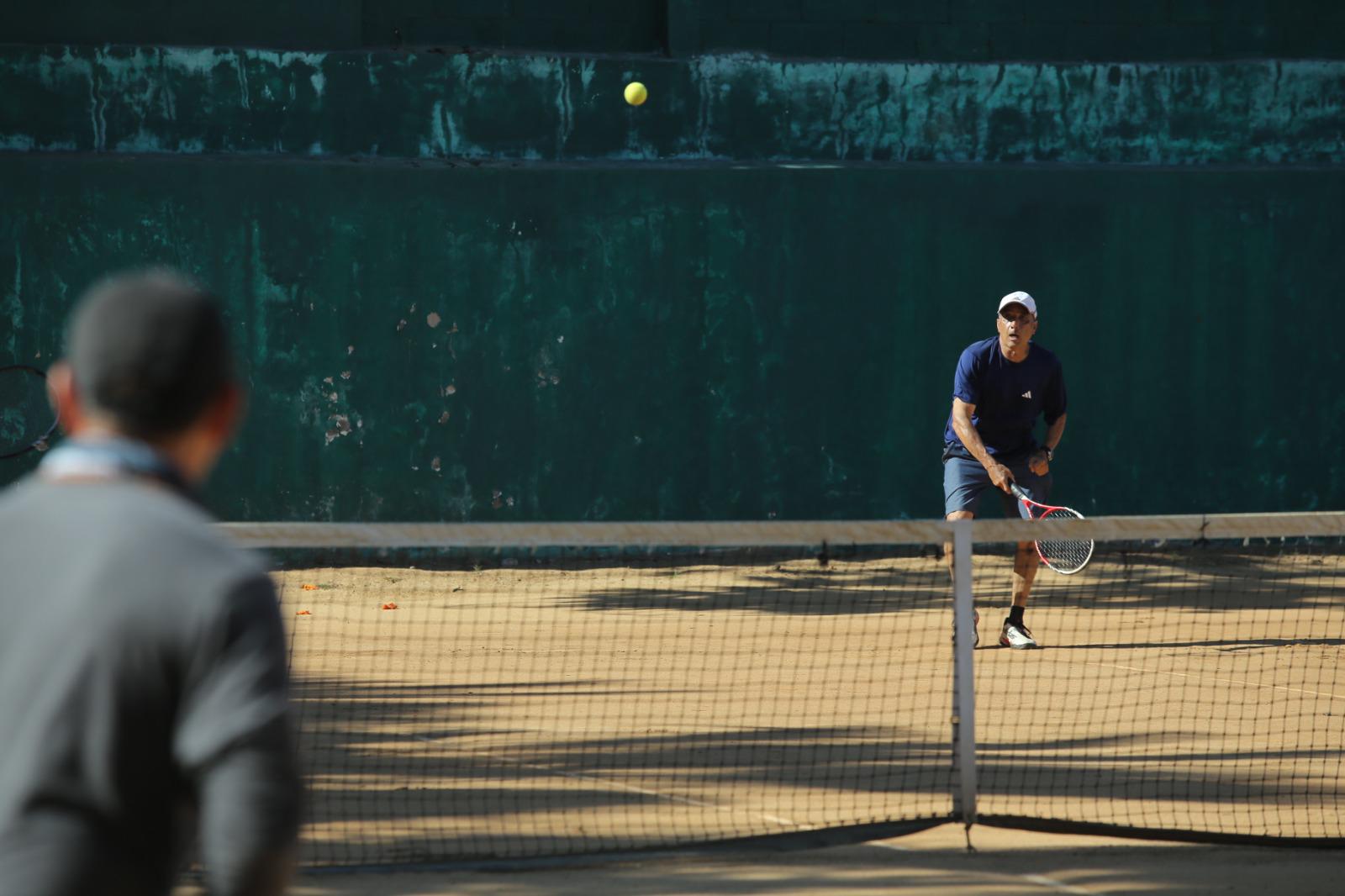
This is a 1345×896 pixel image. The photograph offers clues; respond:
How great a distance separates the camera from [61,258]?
12227 mm

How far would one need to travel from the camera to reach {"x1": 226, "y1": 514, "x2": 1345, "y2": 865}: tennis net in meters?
5.19

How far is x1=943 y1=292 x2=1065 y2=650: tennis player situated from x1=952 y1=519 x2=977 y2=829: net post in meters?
3.19

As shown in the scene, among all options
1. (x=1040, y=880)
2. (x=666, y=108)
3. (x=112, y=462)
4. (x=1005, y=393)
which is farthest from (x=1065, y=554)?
(x=112, y=462)

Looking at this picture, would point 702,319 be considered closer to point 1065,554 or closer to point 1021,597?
point 1065,554

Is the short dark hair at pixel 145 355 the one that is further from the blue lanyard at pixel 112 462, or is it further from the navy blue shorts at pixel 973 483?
the navy blue shorts at pixel 973 483

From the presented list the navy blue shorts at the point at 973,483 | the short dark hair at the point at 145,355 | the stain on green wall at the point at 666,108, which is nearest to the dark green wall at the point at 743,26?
the stain on green wall at the point at 666,108

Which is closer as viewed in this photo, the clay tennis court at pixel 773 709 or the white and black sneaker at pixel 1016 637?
the clay tennis court at pixel 773 709

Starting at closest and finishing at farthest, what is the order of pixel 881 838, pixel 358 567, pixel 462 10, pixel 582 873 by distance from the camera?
pixel 582 873, pixel 881 838, pixel 358 567, pixel 462 10

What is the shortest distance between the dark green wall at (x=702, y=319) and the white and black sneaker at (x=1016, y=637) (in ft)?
14.6

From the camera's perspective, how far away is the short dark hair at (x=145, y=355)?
5.28 ft

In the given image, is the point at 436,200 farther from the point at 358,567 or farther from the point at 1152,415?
the point at 1152,415

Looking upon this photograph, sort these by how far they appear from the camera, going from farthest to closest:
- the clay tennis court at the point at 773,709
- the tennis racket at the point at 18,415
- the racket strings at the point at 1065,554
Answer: the tennis racket at the point at 18,415 → the racket strings at the point at 1065,554 → the clay tennis court at the point at 773,709

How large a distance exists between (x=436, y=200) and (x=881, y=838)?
8.39 meters

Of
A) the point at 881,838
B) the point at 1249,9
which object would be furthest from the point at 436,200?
the point at 881,838
